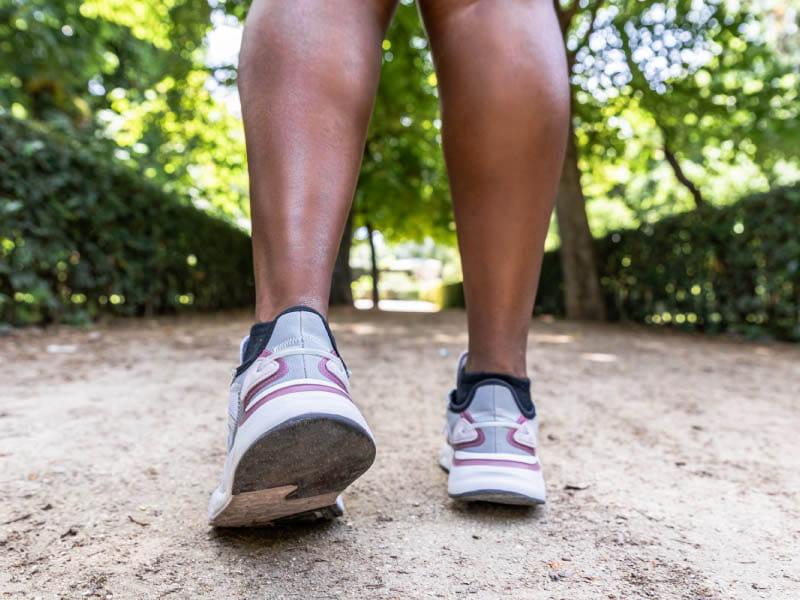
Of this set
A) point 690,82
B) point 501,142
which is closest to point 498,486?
point 501,142

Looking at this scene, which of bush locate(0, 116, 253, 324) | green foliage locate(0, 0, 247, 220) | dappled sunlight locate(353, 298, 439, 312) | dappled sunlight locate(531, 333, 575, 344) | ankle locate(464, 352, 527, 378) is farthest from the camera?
dappled sunlight locate(353, 298, 439, 312)

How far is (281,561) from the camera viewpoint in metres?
0.73

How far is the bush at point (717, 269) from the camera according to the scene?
4203 millimetres

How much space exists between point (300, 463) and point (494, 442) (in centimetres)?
38

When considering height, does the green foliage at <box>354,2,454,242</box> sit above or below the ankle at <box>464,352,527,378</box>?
above

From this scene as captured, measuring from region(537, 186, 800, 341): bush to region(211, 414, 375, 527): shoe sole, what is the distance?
435 centimetres

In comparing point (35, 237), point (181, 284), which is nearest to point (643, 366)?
point (35, 237)

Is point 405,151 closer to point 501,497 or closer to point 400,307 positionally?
point 400,307

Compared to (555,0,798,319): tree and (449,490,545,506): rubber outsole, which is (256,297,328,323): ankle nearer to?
(449,490,545,506): rubber outsole

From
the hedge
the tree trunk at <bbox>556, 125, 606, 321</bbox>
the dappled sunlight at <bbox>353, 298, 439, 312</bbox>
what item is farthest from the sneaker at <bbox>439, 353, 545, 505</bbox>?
the dappled sunlight at <bbox>353, 298, 439, 312</bbox>

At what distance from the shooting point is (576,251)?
22.3 feet

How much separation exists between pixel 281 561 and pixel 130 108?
8.64 metres

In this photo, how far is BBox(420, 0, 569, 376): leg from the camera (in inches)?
37.2

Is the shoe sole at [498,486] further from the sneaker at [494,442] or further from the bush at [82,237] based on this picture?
the bush at [82,237]
